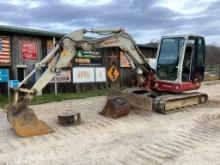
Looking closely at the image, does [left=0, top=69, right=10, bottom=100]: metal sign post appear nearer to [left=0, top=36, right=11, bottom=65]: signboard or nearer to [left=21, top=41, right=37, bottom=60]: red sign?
[left=0, top=36, right=11, bottom=65]: signboard

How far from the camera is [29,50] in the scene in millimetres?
14570

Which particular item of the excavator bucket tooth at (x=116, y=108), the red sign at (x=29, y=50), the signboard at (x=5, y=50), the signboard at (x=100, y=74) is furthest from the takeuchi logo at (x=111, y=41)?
the signboard at (x=100, y=74)

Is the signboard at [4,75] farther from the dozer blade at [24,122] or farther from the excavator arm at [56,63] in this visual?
the dozer blade at [24,122]

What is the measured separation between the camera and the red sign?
47.1 feet

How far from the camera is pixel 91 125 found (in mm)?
8578

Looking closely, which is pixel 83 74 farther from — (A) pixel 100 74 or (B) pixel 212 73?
(B) pixel 212 73

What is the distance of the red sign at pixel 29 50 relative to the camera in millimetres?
14344

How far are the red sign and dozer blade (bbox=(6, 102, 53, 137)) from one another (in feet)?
22.6

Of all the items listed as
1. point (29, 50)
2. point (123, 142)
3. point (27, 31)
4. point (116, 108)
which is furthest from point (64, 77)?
point (123, 142)

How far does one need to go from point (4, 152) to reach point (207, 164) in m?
3.83

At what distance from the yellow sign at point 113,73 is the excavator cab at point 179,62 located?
668cm

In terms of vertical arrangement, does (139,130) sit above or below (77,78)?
below

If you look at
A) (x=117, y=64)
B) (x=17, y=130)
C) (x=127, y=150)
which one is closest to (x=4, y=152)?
(x=17, y=130)

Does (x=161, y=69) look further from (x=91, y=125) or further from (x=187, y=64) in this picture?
(x=91, y=125)
